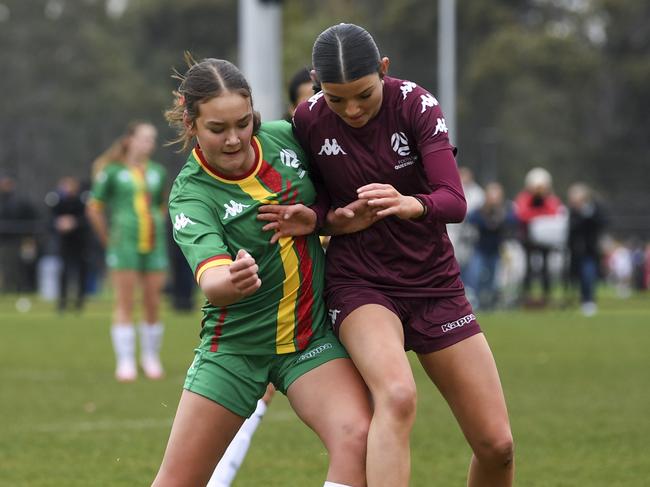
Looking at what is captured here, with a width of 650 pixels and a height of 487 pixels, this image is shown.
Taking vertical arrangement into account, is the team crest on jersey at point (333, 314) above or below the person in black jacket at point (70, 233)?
above

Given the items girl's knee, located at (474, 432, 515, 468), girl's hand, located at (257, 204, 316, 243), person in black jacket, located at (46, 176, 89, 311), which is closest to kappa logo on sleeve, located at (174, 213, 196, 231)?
girl's hand, located at (257, 204, 316, 243)

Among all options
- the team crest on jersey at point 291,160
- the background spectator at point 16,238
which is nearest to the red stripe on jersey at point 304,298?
the team crest on jersey at point 291,160

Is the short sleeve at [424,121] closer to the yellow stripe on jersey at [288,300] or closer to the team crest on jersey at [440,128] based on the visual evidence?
the team crest on jersey at [440,128]

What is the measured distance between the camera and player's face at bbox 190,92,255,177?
15.1 feet

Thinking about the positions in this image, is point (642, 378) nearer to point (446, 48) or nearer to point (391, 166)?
point (391, 166)

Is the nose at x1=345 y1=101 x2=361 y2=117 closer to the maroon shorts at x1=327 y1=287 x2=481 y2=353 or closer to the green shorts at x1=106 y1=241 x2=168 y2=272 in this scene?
the maroon shorts at x1=327 y1=287 x2=481 y2=353

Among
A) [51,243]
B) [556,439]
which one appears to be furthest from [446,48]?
[556,439]

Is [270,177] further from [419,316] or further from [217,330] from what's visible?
[419,316]

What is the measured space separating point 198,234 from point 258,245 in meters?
0.28

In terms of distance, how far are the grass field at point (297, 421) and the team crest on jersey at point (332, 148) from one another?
7.90 ft

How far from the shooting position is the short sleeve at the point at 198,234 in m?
4.51

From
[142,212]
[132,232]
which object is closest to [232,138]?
[132,232]

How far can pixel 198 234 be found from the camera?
4.59m

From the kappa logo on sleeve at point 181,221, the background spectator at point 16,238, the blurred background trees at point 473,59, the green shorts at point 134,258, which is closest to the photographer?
the kappa logo on sleeve at point 181,221
